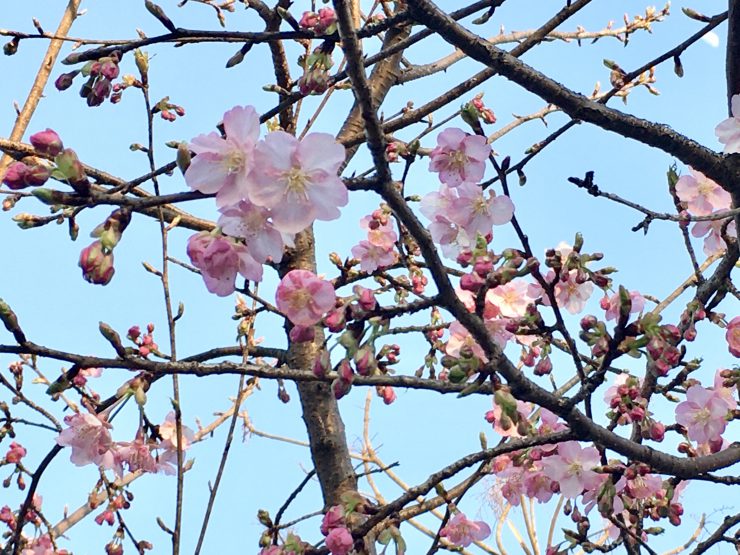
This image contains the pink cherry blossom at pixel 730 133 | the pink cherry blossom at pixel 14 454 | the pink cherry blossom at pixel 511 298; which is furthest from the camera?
the pink cherry blossom at pixel 14 454

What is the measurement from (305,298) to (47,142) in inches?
20.5

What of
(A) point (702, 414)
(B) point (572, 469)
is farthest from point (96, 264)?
(A) point (702, 414)

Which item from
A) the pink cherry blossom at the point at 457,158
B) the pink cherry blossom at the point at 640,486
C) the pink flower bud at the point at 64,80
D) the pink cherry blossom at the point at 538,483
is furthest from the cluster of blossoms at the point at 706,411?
the pink flower bud at the point at 64,80

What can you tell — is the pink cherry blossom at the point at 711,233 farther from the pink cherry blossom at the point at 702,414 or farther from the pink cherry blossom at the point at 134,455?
the pink cherry blossom at the point at 134,455

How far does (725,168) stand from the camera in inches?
68.2

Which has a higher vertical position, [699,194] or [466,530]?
[699,194]

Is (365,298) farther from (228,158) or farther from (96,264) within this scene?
(96,264)

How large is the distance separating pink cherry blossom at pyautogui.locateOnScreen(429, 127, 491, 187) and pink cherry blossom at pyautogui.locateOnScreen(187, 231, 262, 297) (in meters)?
0.62

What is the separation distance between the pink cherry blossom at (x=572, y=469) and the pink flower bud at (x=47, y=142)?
1385mm

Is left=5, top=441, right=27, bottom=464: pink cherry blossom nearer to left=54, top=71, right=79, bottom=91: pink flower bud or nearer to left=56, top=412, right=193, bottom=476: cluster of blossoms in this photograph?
left=56, top=412, right=193, bottom=476: cluster of blossoms

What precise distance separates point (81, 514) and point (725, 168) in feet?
9.78

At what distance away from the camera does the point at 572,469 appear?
1.90 m

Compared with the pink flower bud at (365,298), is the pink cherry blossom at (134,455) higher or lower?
higher

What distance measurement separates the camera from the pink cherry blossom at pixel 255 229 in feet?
4.15
